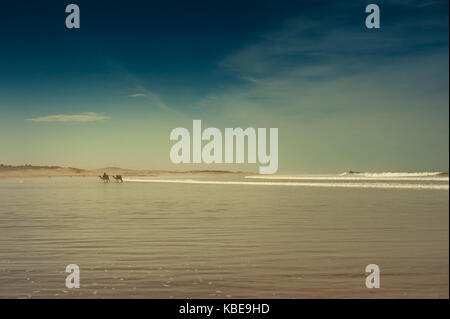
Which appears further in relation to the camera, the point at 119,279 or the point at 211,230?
the point at 211,230

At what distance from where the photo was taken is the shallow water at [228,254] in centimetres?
921

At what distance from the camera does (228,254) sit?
487 inches

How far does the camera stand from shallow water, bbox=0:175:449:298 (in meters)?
9.21

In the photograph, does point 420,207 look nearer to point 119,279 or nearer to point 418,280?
point 418,280
